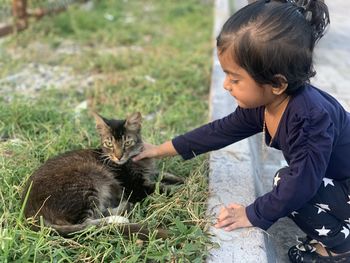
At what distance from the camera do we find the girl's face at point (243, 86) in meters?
2.21

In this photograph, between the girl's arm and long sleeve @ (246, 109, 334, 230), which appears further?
the girl's arm

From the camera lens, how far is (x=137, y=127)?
3164 millimetres

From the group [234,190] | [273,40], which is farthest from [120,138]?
[273,40]

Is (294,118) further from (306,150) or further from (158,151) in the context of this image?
(158,151)

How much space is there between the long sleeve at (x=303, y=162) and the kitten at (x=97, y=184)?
61 centimetres

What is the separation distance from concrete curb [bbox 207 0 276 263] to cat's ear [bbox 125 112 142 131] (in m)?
0.54

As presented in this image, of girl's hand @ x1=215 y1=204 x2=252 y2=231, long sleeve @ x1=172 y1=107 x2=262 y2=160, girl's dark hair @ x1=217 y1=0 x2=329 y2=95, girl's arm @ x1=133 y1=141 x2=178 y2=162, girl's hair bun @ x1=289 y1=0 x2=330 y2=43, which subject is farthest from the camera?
girl's arm @ x1=133 y1=141 x2=178 y2=162

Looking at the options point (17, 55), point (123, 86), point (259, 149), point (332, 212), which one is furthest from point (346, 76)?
point (17, 55)

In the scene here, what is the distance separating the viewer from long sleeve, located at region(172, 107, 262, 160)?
269 cm

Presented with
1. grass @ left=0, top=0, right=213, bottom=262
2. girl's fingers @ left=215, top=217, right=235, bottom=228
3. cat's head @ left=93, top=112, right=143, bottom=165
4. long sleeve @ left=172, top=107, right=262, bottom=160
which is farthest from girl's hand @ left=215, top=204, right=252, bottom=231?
cat's head @ left=93, top=112, right=143, bottom=165

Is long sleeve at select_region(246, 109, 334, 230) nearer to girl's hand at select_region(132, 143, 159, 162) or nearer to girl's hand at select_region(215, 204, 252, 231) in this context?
girl's hand at select_region(215, 204, 252, 231)

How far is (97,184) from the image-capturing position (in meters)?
2.82

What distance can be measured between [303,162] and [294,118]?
0.21 metres

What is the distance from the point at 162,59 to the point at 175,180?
2.90 metres
